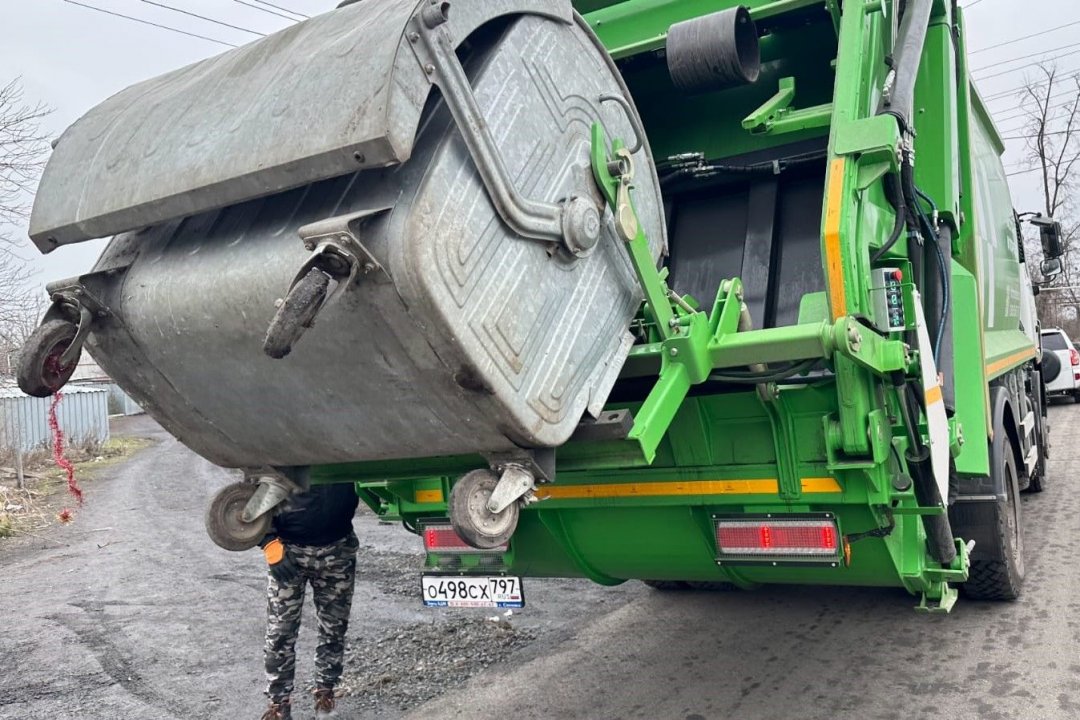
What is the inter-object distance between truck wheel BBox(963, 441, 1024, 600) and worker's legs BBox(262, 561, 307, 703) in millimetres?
2990

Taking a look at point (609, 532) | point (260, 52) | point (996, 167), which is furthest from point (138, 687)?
point (996, 167)

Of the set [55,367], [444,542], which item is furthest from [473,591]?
[55,367]

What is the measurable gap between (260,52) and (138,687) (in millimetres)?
3141

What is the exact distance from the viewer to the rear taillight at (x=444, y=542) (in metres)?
3.66

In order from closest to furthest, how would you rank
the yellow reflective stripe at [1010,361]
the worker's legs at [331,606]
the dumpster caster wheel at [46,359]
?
the dumpster caster wheel at [46,359], the worker's legs at [331,606], the yellow reflective stripe at [1010,361]

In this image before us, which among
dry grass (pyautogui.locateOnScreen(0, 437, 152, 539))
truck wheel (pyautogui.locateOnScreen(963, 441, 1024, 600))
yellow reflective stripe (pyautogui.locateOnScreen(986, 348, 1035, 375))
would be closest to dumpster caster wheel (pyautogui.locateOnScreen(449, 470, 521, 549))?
yellow reflective stripe (pyautogui.locateOnScreen(986, 348, 1035, 375))

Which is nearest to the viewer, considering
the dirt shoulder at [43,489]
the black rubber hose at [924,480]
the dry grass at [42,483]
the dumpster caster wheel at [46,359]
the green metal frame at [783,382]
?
the dumpster caster wheel at [46,359]

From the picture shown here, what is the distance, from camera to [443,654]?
14.5ft

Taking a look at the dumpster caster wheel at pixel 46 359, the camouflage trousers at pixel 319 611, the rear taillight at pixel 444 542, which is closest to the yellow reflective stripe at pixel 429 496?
the rear taillight at pixel 444 542

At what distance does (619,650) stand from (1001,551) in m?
1.80

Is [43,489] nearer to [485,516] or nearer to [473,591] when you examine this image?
[473,591]

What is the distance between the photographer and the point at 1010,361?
4961 mm

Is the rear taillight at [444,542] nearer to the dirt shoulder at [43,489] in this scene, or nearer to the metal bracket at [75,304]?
the metal bracket at [75,304]

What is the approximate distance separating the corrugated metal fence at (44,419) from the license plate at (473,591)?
10.4m
